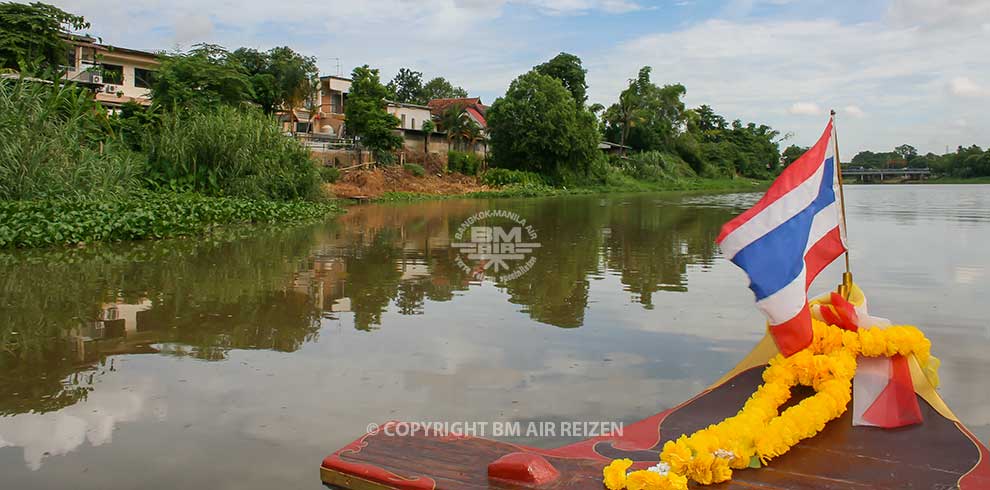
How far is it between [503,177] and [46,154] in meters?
31.8

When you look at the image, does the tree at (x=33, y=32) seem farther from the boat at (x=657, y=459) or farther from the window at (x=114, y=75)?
the boat at (x=657, y=459)

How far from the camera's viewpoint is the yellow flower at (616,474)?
3094mm

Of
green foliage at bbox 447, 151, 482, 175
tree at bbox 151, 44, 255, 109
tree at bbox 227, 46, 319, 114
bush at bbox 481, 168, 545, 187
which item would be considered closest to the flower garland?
tree at bbox 151, 44, 255, 109

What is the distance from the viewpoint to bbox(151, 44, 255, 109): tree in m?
23.5

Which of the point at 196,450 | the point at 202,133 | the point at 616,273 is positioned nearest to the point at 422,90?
the point at 202,133

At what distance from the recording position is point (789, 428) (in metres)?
3.49

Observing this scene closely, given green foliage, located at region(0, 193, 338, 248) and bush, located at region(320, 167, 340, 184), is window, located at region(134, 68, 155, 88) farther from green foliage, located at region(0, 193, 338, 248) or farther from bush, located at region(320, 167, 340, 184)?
green foliage, located at region(0, 193, 338, 248)

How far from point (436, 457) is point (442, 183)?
39.1 m

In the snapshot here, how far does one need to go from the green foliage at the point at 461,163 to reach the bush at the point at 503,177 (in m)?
1.25

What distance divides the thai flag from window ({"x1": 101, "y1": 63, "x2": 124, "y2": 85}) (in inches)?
1504

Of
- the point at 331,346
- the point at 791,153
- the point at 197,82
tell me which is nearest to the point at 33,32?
the point at 197,82

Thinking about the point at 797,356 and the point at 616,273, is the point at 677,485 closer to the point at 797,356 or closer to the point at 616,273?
the point at 797,356

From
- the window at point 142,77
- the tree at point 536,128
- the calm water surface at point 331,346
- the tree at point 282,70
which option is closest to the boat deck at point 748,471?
the calm water surface at point 331,346

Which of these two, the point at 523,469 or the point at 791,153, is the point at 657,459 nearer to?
the point at 523,469
